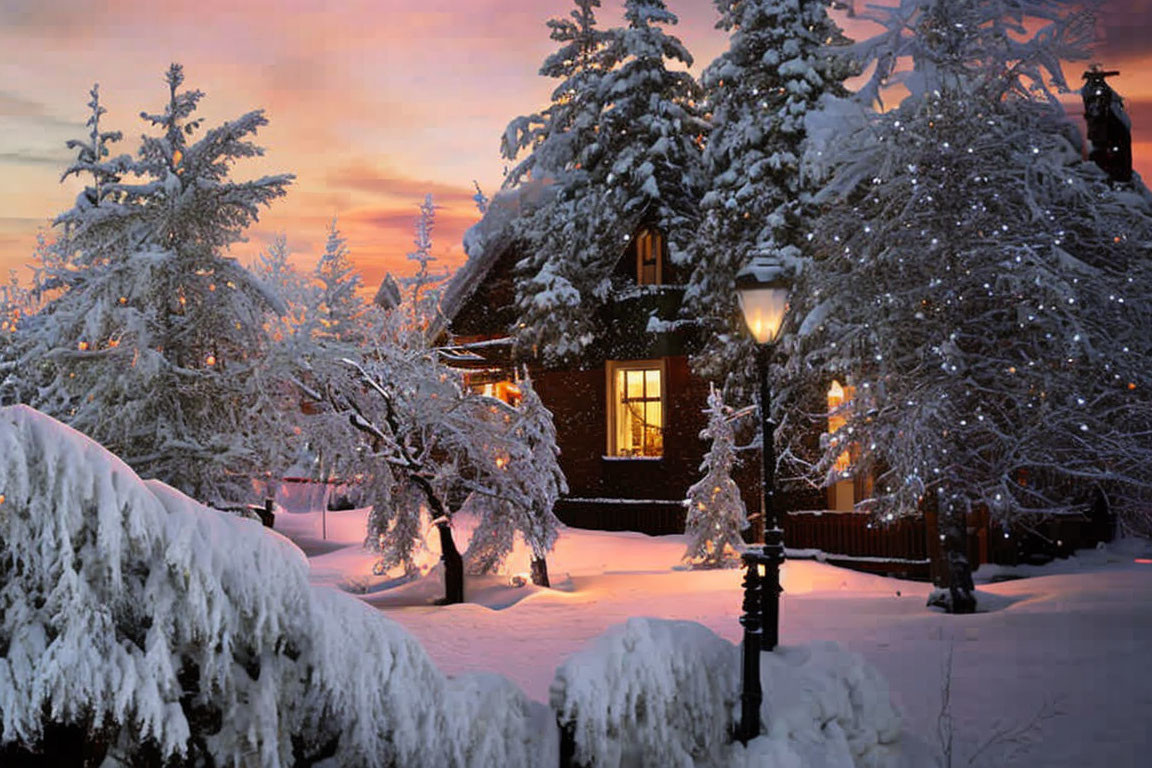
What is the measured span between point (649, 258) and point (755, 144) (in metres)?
4.88

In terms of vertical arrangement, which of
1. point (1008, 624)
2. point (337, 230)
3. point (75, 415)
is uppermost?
point (337, 230)

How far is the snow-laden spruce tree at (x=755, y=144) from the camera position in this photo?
19781mm

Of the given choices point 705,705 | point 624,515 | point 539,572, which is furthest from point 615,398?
point 705,705

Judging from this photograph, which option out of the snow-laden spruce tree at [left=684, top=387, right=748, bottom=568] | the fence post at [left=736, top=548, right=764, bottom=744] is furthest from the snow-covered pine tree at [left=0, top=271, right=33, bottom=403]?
the fence post at [left=736, top=548, right=764, bottom=744]

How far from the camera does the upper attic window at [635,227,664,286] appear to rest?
24.3 metres

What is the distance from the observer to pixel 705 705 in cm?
709

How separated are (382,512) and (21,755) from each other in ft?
36.2

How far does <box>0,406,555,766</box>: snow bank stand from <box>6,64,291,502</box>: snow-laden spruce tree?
8442 mm

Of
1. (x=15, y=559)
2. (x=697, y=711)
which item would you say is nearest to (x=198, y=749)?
(x=15, y=559)

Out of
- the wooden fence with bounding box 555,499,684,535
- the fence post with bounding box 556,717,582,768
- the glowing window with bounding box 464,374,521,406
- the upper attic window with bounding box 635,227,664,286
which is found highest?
the upper attic window with bounding box 635,227,664,286

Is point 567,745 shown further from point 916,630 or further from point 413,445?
point 413,445

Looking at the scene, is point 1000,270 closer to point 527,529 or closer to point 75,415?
point 527,529

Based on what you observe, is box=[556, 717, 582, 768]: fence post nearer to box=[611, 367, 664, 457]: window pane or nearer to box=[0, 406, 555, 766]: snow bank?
box=[0, 406, 555, 766]: snow bank

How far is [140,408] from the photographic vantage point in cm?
1331
